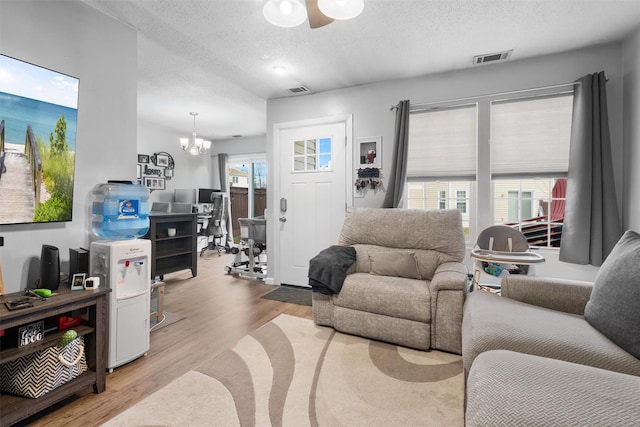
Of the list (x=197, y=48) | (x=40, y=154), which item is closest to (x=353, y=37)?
(x=197, y=48)

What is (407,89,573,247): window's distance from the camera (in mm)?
2992

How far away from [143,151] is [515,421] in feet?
21.3

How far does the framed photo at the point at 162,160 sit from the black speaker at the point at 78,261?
4.43 m

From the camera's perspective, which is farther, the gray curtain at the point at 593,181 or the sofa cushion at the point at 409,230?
the sofa cushion at the point at 409,230

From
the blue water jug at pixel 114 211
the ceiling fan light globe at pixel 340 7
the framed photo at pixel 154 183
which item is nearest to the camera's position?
the ceiling fan light globe at pixel 340 7

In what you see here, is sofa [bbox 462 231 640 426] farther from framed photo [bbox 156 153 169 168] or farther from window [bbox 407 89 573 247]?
framed photo [bbox 156 153 169 168]

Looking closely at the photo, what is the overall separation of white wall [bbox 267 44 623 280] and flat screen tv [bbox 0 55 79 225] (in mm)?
2429

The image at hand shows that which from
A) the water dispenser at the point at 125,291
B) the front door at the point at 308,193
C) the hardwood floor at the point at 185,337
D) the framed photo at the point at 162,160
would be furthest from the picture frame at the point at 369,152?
the framed photo at the point at 162,160

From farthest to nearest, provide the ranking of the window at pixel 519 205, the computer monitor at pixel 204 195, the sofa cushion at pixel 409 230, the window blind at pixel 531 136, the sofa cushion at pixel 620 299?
the computer monitor at pixel 204 195 → the window at pixel 519 205 → the window blind at pixel 531 136 → the sofa cushion at pixel 409 230 → the sofa cushion at pixel 620 299

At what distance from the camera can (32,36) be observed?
1858 mm

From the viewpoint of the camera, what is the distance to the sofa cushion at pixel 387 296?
2.29m

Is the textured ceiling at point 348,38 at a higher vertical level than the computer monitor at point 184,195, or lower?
higher

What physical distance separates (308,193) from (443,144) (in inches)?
68.6

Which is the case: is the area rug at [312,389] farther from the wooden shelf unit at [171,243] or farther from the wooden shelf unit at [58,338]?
the wooden shelf unit at [171,243]
